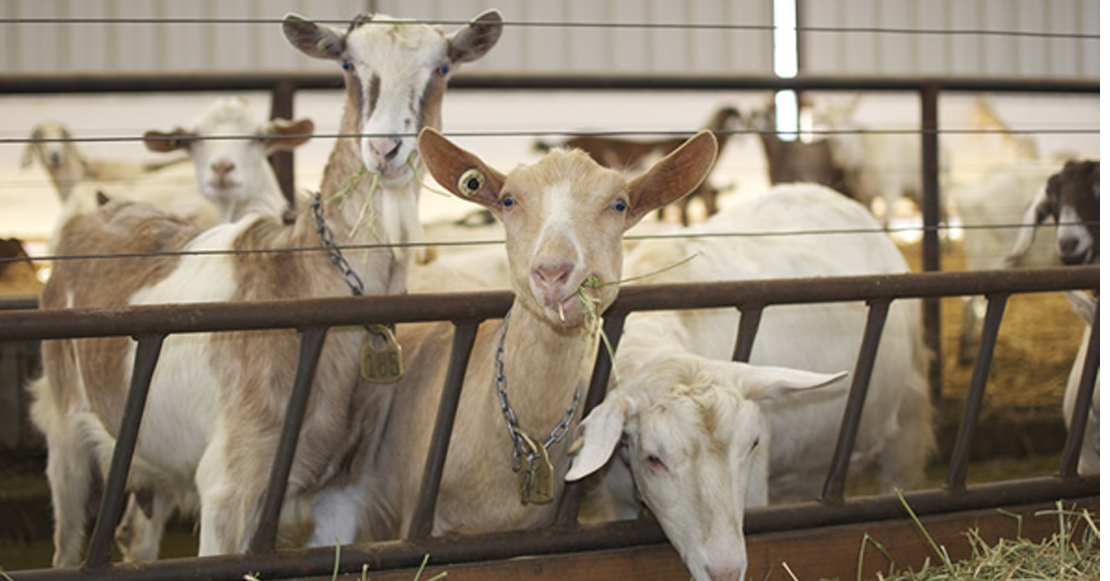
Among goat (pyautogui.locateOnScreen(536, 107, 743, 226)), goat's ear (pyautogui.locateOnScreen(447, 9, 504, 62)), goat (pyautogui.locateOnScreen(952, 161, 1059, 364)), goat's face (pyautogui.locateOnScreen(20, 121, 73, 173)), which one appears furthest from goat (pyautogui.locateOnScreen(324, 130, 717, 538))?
goat (pyautogui.locateOnScreen(536, 107, 743, 226))

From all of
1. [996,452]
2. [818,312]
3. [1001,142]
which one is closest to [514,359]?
[818,312]

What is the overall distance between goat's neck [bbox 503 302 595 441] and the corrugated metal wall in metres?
4.21

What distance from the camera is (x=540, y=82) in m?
4.75

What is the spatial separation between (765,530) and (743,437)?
0.38m

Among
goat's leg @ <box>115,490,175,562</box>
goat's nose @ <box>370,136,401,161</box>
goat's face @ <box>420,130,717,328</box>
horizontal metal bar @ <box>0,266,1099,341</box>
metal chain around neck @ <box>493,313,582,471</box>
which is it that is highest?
goat's nose @ <box>370,136,401,161</box>

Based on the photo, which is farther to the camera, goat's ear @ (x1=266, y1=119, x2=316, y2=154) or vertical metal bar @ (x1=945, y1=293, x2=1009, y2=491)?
goat's ear @ (x1=266, y1=119, x2=316, y2=154)

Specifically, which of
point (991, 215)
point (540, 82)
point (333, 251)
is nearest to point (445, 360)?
point (333, 251)

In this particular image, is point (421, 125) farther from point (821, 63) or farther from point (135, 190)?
point (821, 63)

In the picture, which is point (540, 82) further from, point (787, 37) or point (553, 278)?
point (787, 37)

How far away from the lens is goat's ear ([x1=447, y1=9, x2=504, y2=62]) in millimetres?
2836

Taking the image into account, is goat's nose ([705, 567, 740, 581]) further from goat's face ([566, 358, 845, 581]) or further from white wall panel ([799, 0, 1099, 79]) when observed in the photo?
white wall panel ([799, 0, 1099, 79])

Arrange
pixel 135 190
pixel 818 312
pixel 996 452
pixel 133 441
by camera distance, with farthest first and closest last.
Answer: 1. pixel 135 190
2. pixel 996 452
3. pixel 818 312
4. pixel 133 441

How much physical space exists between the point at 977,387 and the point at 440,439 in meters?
1.27

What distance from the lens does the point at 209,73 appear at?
4395mm
